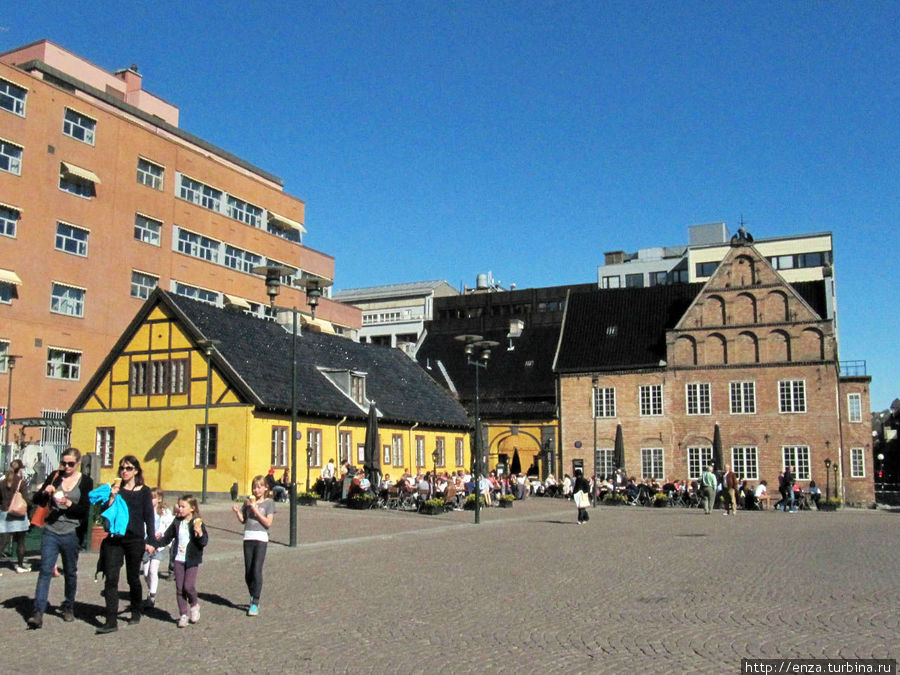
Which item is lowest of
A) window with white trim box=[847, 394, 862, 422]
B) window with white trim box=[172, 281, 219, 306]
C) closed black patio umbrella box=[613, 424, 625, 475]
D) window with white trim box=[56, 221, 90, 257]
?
closed black patio umbrella box=[613, 424, 625, 475]

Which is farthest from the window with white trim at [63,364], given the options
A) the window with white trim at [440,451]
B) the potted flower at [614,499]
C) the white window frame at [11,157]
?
the potted flower at [614,499]

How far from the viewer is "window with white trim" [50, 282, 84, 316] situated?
4409 cm

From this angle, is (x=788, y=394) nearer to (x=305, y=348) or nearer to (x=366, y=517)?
(x=305, y=348)

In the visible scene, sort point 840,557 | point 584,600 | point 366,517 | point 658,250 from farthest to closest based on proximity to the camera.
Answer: point 658,250 → point 366,517 → point 840,557 → point 584,600

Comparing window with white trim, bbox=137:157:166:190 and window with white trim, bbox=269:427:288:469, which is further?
window with white trim, bbox=137:157:166:190

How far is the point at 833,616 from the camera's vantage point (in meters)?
10.6

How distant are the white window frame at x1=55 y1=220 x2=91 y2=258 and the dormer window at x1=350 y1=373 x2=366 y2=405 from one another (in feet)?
49.9

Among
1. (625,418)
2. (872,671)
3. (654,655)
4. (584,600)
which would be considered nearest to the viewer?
(872,671)

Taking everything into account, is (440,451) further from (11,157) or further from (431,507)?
(11,157)

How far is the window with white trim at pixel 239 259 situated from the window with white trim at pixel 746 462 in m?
29.8

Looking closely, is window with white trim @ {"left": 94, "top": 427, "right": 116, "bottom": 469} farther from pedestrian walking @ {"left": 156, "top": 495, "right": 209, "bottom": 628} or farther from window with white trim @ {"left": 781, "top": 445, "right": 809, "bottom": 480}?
window with white trim @ {"left": 781, "top": 445, "right": 809, "bottom": 480}

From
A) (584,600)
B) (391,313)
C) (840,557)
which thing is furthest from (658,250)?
(584,600)

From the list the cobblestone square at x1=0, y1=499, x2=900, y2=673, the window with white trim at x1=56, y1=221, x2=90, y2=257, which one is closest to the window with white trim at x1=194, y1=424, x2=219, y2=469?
the window with white trim at x1=56, y1=221, x2=90, y2=257

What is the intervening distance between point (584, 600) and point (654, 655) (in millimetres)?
3455
